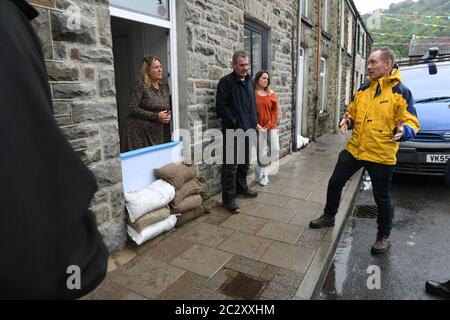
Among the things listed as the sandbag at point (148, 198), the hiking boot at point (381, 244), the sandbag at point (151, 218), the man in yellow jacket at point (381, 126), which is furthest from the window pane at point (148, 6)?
the hiking boot at point (381, 244)

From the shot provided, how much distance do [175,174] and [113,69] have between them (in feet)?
4.44

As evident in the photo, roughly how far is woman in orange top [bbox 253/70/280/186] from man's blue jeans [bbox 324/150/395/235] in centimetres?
183

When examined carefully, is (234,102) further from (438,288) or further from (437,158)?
(437,158)

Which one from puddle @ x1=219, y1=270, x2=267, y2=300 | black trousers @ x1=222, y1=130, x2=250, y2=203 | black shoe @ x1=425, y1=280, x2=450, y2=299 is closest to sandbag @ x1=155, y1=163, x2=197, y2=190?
black trousers @ x1=222, y1=130, x2=250, y2=203

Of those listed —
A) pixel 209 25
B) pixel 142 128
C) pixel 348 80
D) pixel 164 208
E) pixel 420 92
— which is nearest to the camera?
pixel 164 208

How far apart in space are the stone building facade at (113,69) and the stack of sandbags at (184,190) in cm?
45

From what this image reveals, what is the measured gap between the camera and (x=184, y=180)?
12.9ft

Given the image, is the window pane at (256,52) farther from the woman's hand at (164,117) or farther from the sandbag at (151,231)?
the sandbag at (151,231)

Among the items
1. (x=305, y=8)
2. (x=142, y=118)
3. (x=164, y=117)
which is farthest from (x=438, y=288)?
(x=305, y=8)

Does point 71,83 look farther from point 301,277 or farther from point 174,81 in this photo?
point 301,277

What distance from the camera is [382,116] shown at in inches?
126

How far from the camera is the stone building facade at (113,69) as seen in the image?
263cm

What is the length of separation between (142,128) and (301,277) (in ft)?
7.64

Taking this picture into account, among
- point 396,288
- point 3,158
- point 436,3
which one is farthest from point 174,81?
point 436,3
